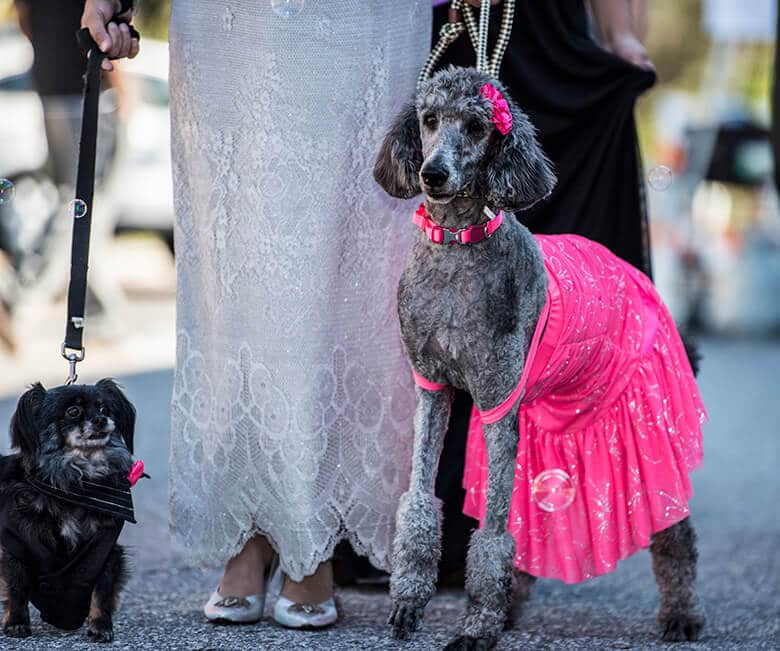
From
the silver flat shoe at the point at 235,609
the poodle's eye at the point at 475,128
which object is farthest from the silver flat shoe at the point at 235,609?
the poodle's eye at the point at 475,128

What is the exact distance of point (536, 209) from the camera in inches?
149

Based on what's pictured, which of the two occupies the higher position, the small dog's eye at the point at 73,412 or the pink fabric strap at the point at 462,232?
the pink fabric strap at the point at 462,232

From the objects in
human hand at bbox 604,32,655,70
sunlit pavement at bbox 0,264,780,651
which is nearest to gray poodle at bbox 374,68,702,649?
sunlit pavement at bbox 0,264,780,651

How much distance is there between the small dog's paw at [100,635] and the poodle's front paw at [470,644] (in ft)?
2.74

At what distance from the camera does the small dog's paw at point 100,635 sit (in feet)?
10.1

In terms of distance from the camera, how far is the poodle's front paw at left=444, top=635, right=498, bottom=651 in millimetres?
2943

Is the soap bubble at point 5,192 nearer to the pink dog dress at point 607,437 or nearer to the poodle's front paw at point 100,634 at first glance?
the poodle's front paw at point 100,634

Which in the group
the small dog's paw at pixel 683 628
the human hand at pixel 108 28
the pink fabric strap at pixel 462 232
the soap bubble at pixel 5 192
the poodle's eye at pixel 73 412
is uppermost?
the human hand at pixel 108 28

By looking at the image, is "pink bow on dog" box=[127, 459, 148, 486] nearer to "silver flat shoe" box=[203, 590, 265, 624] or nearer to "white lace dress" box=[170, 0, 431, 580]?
"white lace dress" box=[170, 0, 431, 580]

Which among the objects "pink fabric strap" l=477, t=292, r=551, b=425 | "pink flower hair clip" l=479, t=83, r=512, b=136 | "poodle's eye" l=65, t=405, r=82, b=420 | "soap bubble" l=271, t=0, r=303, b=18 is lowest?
"poodle's eye" l=65, t=405, r=82, b=420

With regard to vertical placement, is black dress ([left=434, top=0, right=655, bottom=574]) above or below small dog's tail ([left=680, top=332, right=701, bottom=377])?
above

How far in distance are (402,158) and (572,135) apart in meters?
1.07

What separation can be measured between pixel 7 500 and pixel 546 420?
4.68 ft

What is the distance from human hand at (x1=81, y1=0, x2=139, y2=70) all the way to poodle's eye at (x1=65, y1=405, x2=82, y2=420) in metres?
0.92
